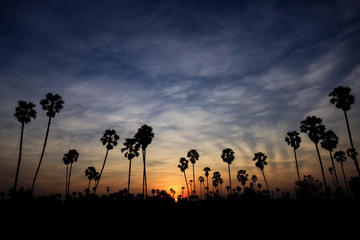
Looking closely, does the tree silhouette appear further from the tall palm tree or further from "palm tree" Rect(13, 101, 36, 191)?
"palm tree" Rect(13, 101, 36, 191)

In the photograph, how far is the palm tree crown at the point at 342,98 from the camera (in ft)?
144

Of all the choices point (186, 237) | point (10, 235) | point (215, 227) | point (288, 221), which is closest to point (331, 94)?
point (288, 221)

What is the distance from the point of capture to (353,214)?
1878 cm

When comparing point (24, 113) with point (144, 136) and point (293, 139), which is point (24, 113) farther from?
point (293, 139)

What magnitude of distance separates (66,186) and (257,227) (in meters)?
91.7

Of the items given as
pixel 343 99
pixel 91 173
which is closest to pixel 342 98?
pixel 343 99

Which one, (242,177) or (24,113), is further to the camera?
(242,177)

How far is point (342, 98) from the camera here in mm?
44594

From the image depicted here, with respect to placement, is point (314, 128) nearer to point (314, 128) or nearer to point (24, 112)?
point (314, 128)

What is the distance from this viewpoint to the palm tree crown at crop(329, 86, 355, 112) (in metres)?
44.0

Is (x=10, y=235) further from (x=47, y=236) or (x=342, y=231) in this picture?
(x=342, y=231)

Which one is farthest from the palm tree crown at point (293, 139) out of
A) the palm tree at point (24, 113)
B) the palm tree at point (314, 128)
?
the palm tree at point (24, 113)

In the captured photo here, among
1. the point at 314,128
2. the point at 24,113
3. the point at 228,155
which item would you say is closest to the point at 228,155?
the point at 228,155

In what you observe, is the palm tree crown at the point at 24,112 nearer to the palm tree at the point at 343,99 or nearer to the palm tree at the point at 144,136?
the palm tree at the point at 144,136
